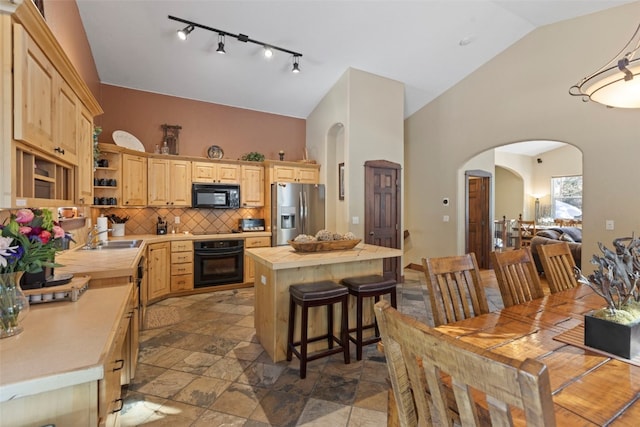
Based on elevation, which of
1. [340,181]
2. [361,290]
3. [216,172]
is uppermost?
[216,172]

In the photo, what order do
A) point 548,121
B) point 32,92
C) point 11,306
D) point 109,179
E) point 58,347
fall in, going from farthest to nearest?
point 548,121 < point 109,179 < point 32,92 < point 11,306 < point 58,347

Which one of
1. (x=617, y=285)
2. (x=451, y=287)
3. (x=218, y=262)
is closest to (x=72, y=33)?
(x=218, y=262)

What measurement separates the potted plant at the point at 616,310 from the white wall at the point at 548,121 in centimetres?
347

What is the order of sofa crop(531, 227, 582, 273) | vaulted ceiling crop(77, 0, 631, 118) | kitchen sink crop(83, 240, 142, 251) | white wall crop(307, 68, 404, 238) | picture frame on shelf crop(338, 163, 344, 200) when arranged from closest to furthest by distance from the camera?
vaulted ceiling crop(77, 0, 631, 118) → kitchen sink crop(83, 240, 142, 251) → white wall crop(307, 68, 404, 238) → picture frame on shelf crop(338, 163, 344, 200) → sofa crop(531, 227, 582, 273)

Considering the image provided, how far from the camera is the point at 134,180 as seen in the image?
14.5 feet

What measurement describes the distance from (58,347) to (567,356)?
76.4 inches

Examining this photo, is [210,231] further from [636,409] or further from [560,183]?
[560,183]

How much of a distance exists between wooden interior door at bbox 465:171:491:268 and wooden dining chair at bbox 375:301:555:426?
641 centimetres

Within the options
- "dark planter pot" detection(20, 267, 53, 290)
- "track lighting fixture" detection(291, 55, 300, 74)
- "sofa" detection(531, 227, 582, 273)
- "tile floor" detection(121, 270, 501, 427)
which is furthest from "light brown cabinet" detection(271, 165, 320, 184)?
"sofa" detection(531, 227, 582, 273)

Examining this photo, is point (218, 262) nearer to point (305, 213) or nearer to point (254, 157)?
point (305, 213)

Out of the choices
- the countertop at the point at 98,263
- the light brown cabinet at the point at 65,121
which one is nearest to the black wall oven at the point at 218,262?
the countertop at the point at 98,263

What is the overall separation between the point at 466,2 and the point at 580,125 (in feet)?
7.53

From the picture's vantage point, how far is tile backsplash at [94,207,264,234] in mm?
4703

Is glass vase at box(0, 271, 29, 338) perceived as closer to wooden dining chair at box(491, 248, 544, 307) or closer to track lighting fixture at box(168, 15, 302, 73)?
wooden dining chair at box(491, 248, 544, 307)
